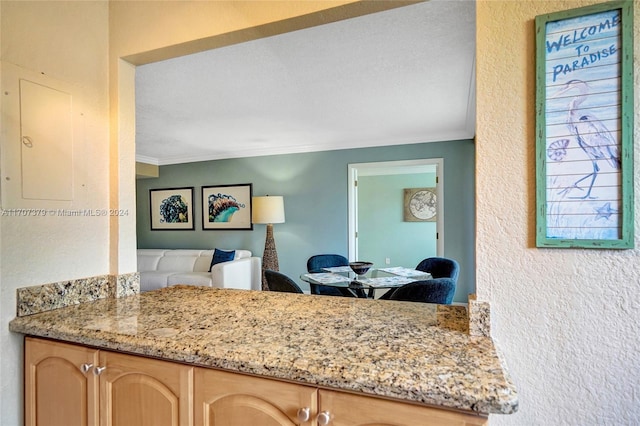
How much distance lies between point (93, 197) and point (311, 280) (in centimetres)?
179

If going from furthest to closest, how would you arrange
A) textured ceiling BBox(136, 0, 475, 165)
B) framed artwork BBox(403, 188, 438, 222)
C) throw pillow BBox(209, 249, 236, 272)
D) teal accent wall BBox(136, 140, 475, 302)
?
framed artwork BBox(403, 188, 438, 222), throw pillow BBox(209, 249, 236, 272), teal accent wall BBox(136, 140, 475, 302), textured ceiling BBox(136, 0, 475, 165)

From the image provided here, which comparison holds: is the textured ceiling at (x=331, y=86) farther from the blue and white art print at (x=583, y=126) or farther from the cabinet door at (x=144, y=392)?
the cabinet door at (x=144, y=392)

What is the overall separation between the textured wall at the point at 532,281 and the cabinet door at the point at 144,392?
86cm

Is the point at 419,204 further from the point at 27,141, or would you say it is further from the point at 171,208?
the point at 27,141

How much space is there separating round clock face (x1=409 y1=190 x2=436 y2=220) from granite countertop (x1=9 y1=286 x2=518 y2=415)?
210 inches

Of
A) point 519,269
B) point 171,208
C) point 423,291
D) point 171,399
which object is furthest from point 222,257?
point 519,269

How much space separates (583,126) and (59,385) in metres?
1.73

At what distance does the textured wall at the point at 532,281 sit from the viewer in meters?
0.84

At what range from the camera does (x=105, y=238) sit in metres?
1.47

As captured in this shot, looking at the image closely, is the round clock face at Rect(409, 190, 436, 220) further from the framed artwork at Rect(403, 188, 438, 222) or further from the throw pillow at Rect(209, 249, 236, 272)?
the throw pillow at Rect(209, 249, 236, 272)

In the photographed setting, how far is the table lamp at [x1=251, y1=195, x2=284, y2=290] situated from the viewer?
4.76 m

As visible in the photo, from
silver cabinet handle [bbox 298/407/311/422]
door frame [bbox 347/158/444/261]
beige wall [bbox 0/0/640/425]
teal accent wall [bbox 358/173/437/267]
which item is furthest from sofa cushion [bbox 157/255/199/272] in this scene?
silver cabinet handle [bbox 298/407/311/422]

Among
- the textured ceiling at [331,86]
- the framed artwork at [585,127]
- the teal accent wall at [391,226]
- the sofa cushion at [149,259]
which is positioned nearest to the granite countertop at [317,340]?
the framed artwork at [585,127]

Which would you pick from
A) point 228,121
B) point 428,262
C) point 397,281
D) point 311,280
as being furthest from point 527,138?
point 228,121
